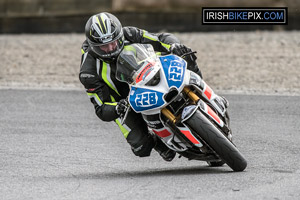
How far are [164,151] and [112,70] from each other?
3.09ft

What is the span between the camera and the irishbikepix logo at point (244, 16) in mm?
15406

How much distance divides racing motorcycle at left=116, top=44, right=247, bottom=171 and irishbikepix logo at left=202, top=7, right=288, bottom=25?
957 cm

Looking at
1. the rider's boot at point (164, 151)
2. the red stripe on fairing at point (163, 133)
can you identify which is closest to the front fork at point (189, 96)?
the red stripe on fairing at point (163, 133)

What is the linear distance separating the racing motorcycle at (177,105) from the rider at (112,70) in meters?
0.16

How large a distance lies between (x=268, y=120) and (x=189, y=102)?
10.4 feet

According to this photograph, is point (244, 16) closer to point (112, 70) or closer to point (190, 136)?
point (112, 70)

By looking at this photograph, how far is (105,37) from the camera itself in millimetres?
6180

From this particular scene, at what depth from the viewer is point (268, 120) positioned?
29.1 feet

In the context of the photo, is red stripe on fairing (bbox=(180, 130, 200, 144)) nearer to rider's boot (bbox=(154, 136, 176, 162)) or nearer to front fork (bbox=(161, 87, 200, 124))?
front fork (bbox=(161, 87, 200, 124))

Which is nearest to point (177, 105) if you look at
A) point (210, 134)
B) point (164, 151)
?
point (210, 134)

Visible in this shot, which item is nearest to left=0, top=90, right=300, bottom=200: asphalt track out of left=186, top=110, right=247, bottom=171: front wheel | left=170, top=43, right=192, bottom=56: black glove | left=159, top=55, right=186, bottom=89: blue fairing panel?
left=186, top=110, right=247, bottom=171: front wheel

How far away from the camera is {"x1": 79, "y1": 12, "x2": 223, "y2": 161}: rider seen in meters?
6.21

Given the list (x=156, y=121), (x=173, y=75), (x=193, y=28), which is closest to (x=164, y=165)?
(x=156, y=121)

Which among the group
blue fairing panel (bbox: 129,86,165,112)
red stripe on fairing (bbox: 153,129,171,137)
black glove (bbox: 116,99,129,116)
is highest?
blue fairing panel (bbox: 129,86,165,112)
